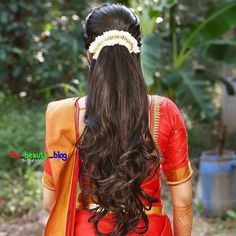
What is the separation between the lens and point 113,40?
1.80 metres

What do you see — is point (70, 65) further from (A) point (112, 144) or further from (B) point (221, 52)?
(A) point (112, 144)

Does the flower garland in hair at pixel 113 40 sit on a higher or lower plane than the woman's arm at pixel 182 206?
higher

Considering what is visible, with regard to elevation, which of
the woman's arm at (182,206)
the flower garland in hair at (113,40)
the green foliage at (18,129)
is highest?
the flower garland in hair at (113,40)

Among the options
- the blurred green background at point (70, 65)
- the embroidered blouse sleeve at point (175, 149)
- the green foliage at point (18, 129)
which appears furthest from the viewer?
the green foliage at point (18, 129)

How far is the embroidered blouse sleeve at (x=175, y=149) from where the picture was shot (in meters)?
1.88

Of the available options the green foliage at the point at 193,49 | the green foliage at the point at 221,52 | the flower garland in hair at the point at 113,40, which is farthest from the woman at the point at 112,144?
the green foliage at the point at 221,52

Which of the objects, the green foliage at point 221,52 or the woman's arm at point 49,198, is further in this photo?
the green foliage at point 221,52

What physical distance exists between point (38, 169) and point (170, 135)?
12.2 feet

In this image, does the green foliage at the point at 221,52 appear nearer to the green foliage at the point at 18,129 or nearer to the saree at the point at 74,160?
the green foliage at the point at 18,129

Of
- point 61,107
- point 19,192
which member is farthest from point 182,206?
point 19,192

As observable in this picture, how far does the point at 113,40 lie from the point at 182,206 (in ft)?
2.18

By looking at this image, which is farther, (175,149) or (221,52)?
(221,52)

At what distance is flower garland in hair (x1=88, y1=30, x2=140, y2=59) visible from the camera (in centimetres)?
179

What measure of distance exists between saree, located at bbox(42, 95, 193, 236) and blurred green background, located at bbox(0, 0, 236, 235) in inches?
Result: 110
